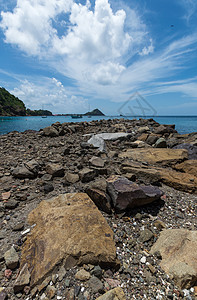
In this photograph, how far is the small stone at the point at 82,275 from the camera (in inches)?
74.6

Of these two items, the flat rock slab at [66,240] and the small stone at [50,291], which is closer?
the small stone at [50,291]

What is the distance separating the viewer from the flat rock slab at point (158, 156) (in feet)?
19.0

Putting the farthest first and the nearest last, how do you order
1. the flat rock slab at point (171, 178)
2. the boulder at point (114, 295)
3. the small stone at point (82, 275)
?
the flat rock slab at point (171, 178)
the small stone at point (82, 275)
the boulder at point (114, 295)

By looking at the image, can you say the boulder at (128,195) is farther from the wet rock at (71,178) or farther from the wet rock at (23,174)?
the wet rock at (23,174)

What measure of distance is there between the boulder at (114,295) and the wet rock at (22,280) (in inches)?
37.5

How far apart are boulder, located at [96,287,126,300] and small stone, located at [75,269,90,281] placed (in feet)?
0.91

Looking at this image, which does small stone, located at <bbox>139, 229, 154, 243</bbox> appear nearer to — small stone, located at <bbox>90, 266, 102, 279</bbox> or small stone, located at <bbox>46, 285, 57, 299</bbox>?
small stone, located at <bbox>90, 266, 102, 279</bbox>

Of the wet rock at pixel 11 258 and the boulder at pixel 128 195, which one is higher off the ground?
the boulder at pixel 128 195

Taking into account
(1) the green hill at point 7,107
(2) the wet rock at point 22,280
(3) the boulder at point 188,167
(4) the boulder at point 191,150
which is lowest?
(2) the wet rock at point 22,280

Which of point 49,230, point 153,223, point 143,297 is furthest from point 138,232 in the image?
point 49,230

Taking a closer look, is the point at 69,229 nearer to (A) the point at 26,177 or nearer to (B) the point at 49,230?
(B) the point at 49,230

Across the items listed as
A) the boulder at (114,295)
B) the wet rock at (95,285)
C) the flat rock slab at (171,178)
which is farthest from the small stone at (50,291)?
the flat rock slab at (171,178)

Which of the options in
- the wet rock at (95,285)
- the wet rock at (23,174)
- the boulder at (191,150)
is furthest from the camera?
the boulder at (191,150)

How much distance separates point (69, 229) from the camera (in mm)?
2391
